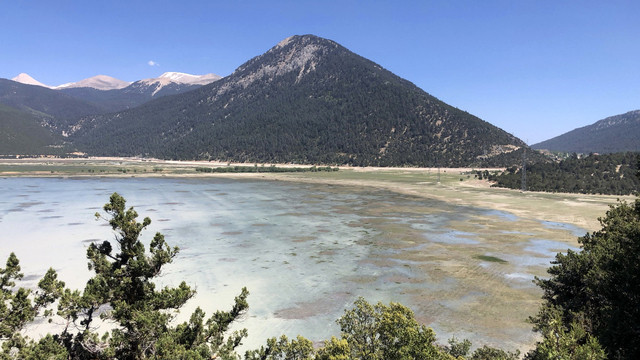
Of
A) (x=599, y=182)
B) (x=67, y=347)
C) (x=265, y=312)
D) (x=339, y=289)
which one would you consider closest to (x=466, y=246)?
(x=339, y=289)

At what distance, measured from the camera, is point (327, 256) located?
3925 centimetres

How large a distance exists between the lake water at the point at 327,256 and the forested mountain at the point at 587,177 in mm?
46610

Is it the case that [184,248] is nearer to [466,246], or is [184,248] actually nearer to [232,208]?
[232,208]

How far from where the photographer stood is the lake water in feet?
83.4

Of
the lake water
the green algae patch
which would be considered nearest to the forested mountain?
the lake water

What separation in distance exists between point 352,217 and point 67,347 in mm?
52357

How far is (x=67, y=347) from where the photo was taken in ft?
39.0

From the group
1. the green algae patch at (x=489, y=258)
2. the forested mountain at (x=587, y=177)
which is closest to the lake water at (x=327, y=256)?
the green algae patch at (x=489, y=258)

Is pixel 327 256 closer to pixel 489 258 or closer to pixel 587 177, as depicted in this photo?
pixel 489 258

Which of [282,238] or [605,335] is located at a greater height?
[605,335]

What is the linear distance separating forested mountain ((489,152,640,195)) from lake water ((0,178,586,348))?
4661cm

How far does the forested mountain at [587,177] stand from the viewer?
312 ft

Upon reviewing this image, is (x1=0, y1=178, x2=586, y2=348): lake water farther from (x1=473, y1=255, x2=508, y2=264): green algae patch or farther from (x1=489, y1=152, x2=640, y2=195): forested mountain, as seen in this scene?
(x1=489, y1=152, x2=640, y2=195): forested mountain

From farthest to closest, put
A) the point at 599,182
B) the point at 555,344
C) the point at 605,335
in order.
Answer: the point at 599,182 → the point at 605,335 → the point at 555,344
